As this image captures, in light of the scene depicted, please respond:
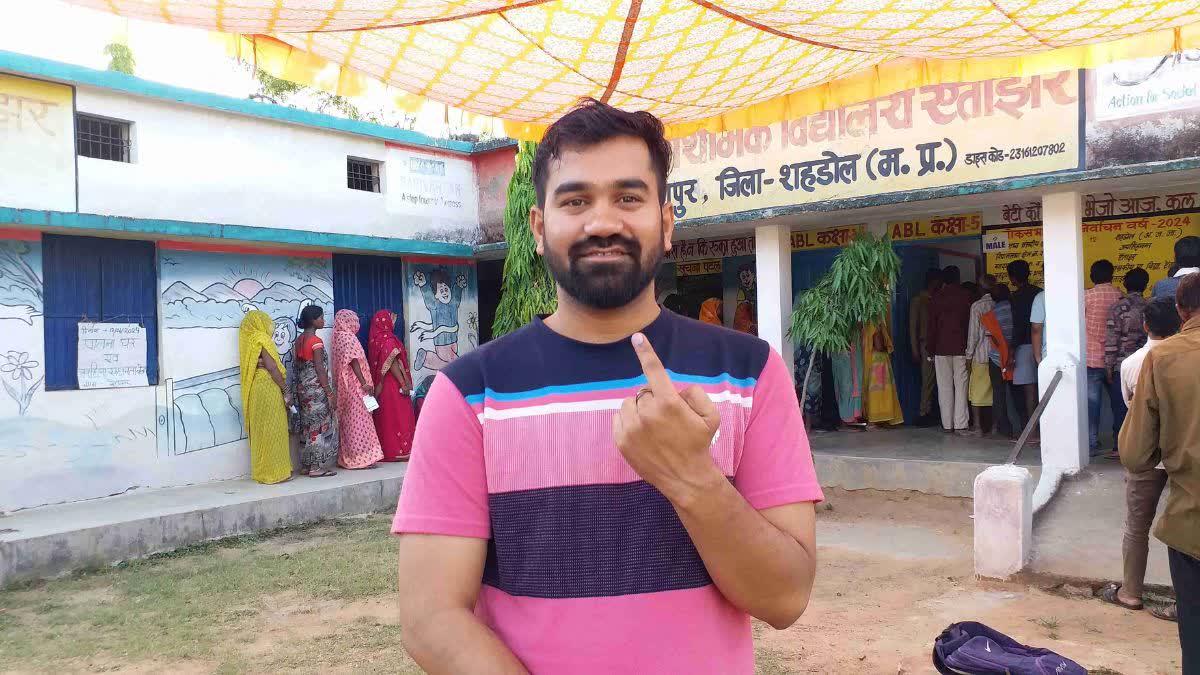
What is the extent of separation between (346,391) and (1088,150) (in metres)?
7.65

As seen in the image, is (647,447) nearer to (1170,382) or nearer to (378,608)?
(1170,382)

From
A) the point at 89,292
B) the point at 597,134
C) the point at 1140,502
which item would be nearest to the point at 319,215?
the point at 89,292

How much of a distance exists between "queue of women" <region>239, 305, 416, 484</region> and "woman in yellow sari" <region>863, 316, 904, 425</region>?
17.8 feet

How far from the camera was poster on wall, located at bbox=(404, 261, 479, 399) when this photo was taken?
11.2 m

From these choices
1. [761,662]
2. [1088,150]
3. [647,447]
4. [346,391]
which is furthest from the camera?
[346,391]

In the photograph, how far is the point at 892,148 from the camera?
8.02 metres

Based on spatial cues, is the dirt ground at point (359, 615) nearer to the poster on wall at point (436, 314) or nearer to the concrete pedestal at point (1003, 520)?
the concrete pedestal at point (1003, 520)

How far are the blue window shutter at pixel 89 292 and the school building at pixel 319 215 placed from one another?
20mm

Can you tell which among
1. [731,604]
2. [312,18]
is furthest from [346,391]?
[731,604]

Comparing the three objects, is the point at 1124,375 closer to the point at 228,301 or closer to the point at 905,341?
the point at 905,341

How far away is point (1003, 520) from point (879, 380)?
4.91 meters

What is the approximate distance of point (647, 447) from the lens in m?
1.26

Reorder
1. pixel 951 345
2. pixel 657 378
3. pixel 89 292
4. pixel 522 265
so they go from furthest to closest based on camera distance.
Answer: pixel 522 265
pixel 951 345
pixel 89 292
pixel 657 378

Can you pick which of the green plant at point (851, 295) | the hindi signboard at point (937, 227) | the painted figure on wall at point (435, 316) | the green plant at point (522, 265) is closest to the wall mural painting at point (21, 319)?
the painted figure on wall at point (435, 316)
